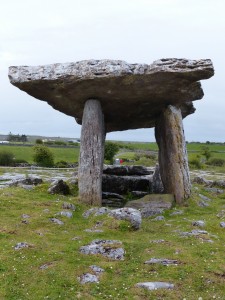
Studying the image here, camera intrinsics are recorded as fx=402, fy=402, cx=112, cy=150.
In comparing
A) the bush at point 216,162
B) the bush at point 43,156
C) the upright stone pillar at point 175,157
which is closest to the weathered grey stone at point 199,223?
the upright stone pillar at point 175,157

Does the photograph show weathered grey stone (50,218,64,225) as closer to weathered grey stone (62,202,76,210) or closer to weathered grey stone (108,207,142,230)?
weathered grey stone (62,202,76,210)

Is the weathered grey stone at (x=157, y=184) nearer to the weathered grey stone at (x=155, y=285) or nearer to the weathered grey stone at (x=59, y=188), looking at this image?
the weathered grey stone at (x=59, y=188)

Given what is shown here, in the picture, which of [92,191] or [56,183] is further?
[56,183]

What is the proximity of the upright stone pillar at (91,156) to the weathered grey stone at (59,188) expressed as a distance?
1715mm

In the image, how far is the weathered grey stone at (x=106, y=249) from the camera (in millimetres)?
10812

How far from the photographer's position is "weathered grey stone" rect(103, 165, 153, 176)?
24656 millimetres

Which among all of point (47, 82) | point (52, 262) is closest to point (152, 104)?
point (47, 82)

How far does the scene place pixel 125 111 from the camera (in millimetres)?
21562

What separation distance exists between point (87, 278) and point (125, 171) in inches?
617

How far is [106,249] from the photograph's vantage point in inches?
435

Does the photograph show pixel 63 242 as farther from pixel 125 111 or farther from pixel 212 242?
pixel 125 111

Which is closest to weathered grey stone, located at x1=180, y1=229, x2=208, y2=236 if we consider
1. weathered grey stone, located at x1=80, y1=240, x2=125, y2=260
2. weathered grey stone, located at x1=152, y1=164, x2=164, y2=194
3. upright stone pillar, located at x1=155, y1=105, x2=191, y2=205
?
weathered grey stone, located at x1=80, y1=240, x2=125, y2=260

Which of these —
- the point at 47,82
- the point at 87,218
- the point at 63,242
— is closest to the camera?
the point at 63,242

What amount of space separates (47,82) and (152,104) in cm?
563
